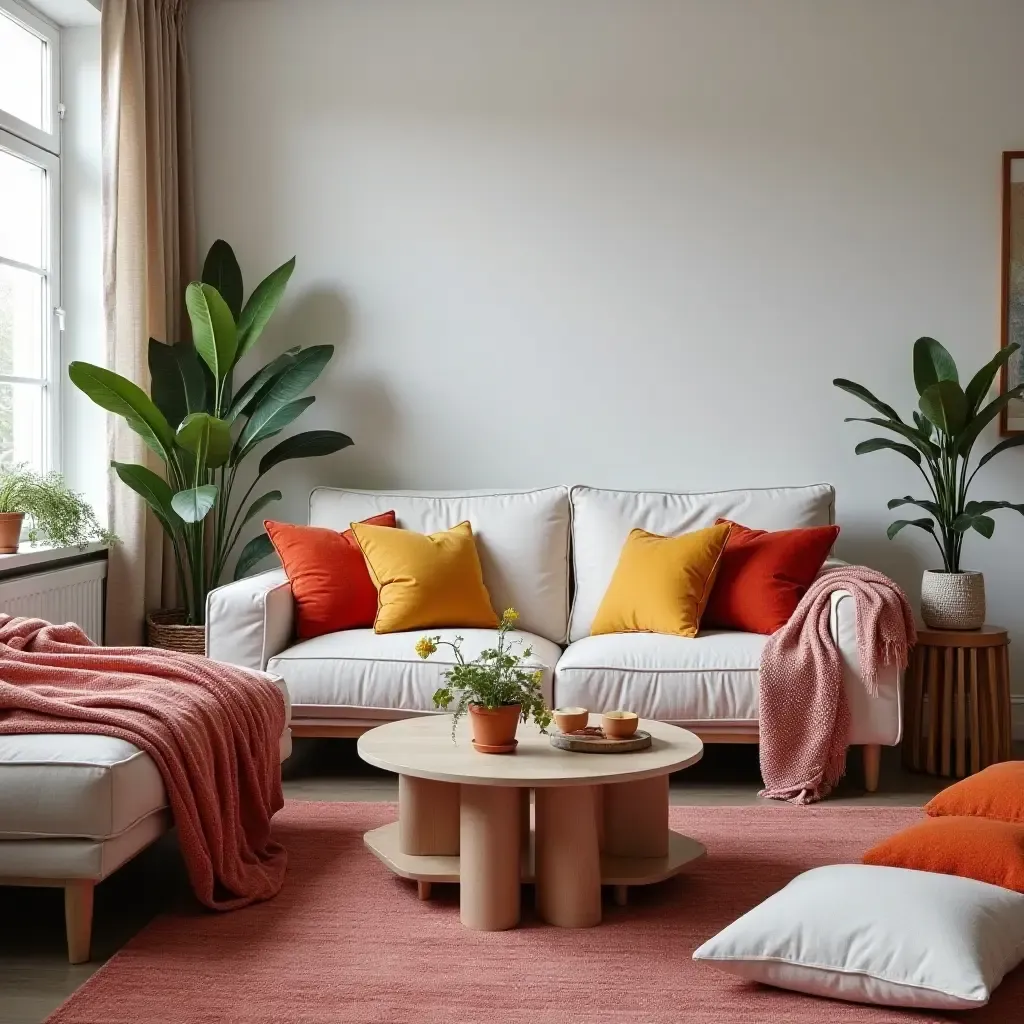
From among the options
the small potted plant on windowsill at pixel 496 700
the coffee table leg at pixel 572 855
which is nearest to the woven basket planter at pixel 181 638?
the small potted plant on windowsill at pixel 496 700

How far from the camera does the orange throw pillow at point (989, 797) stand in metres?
2.85

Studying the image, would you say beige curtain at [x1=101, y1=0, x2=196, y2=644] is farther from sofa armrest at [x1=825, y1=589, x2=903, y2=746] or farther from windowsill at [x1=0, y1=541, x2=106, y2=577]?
sofa armrest at [x1=825, y1=589, x2=903, y2=746]

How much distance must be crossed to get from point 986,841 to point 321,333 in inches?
128

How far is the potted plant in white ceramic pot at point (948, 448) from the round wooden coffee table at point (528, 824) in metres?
1.58

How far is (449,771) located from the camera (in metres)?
2.60

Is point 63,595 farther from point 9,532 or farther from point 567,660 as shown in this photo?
point 567,660

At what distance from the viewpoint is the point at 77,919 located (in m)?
2.46

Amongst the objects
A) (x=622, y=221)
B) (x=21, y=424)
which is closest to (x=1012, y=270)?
(x=622, y=221)

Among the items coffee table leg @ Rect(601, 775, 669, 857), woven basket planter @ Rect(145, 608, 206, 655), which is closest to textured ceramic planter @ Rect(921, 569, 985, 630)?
coffee table leg @ Rect(601, 775, 669, 857)

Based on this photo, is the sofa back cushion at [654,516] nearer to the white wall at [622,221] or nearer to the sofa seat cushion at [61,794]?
the white wall at [622,221]

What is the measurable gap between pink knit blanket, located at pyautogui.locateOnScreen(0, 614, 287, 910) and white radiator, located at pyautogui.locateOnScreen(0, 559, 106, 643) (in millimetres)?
588

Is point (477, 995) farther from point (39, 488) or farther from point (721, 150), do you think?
point (721, 150)

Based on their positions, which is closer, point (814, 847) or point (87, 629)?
point (814, 847)

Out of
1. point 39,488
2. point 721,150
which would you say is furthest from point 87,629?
point 721,150
